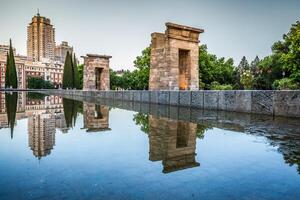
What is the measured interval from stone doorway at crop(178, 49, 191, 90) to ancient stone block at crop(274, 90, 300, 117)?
11.0 m

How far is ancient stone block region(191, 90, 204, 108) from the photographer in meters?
8.95

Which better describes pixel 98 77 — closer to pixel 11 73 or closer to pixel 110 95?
pixel 110 95

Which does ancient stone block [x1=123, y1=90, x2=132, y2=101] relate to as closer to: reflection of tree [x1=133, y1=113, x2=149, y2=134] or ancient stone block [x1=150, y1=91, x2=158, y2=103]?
ancient stone block [x1=150, y1=91, x2=158, y2=103]

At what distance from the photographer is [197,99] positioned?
9133mm

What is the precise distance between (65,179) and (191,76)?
15.7 m

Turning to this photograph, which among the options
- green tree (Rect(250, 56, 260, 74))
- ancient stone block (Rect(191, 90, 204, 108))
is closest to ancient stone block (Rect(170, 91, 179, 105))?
ancient stone block (Rect(191, 90, 204, 108))

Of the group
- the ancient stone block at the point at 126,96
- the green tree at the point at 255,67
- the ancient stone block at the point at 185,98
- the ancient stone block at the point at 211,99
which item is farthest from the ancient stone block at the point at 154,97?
the green tree at the point at 255,67

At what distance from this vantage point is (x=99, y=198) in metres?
1.68

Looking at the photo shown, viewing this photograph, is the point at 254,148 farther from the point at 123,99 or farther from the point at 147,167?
the point at 123,99

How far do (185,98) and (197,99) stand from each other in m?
0.71

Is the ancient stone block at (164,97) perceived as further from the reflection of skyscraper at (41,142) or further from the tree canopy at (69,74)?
the tree canopy at (69,74)

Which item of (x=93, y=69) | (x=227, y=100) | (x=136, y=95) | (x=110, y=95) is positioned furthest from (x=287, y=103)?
(x=93, y=69)

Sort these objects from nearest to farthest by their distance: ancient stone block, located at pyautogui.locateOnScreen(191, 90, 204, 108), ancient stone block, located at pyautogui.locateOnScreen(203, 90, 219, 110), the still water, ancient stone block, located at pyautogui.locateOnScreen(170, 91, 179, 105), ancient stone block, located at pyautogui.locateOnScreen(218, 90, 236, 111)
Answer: the still water → ancient stone block, located at pyautogui.locateOnScreen(218, 90, 236, 111) → ancient stone block, located at pyautogui.locateOnScreen(203, 90, 219, 110) → ancient stone block, located at pyautogui.locateOnScreen(191, 90, 204, 108) → ancient stone block, located at pyautogui.locateOnScreen(170, 91, 179, 105)

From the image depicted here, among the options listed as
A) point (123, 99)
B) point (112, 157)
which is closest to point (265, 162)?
point (112, 157)
